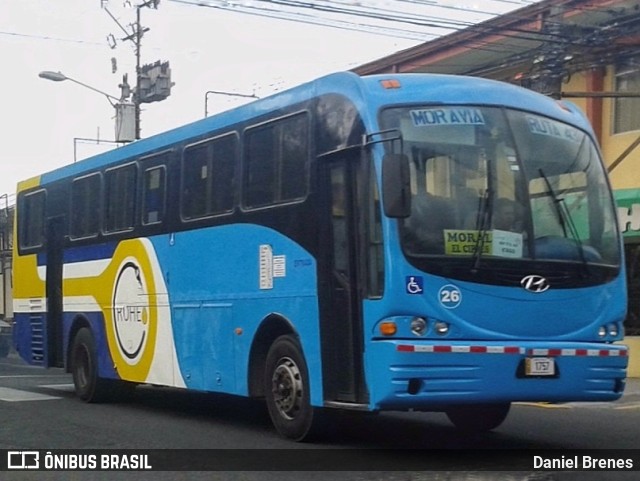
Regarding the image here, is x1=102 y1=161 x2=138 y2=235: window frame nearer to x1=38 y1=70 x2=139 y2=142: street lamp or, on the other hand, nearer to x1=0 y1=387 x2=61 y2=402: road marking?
x1=0 y1=387 x2=61 y2=402: road marking

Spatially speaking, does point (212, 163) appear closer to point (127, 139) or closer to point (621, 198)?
point (621, 198)

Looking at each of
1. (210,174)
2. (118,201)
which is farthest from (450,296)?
(118,201)

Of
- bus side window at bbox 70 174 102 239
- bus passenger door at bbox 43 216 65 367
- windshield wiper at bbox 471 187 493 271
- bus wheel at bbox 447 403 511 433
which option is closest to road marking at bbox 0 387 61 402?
bus passenger door at bbox 43 216 65 367

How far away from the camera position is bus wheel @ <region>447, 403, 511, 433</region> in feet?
35.8

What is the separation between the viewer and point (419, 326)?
8.80 meters

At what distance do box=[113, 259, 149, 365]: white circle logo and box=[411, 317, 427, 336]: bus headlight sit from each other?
5.50 m

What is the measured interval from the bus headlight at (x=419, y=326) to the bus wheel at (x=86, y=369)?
7.20m

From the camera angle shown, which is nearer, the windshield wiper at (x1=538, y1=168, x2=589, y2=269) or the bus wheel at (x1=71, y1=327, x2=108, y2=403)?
the windshield wiper at (x1=538, y1=168, x2=589, y2=269)

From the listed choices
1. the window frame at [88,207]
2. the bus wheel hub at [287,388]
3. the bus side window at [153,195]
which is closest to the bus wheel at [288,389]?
the bus wheel hub at [287,388]

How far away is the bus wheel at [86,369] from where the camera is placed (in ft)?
49.1

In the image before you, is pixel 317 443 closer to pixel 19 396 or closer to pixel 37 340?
pixel 19 396

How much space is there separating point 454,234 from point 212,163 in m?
3.91

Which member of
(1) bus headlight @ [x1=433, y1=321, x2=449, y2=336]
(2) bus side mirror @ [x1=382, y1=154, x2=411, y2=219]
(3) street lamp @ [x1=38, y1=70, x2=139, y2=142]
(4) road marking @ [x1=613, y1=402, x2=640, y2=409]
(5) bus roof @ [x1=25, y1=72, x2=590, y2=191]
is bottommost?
(4) road marking @ [x1=613, y1=402, x2=640, y2=409]

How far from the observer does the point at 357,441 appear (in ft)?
34.2
